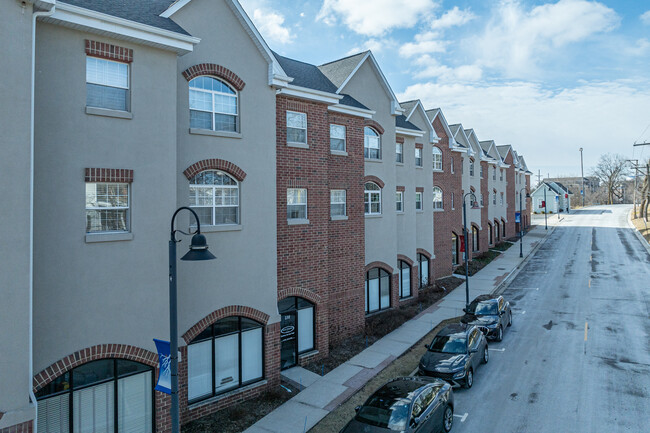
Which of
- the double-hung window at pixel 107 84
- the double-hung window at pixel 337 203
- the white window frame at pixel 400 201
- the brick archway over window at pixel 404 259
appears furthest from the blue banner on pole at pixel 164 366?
the white window frame at pixel 400 201

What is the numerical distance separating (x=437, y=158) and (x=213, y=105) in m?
22.9

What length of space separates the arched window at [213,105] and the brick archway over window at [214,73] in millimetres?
213

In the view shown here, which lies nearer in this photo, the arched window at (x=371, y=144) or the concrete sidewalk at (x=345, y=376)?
the concrete sidewalk at (x=345, y=376)

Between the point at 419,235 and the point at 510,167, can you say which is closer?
the point at 419,235

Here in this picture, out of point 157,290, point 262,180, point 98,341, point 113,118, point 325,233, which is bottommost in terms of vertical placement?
point 98,341

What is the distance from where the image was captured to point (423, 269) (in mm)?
29234

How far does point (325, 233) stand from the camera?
17844 millimetres

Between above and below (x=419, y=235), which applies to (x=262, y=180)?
above

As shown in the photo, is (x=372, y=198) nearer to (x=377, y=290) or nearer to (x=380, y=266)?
(x=380, y=266)

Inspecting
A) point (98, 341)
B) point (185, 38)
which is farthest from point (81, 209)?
point (185, 38)

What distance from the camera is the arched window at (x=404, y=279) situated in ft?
85.0

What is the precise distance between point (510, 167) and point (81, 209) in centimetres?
5595

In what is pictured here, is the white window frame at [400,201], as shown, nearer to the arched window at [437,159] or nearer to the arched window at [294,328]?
the arched window at [437,159]

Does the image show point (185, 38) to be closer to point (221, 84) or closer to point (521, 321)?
point (221, 84)
